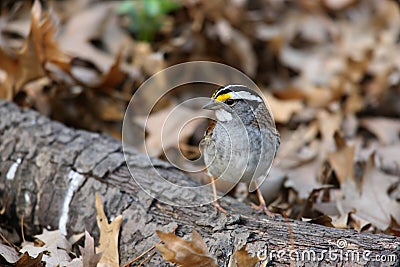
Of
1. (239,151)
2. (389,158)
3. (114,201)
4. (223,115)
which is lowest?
(389,158)

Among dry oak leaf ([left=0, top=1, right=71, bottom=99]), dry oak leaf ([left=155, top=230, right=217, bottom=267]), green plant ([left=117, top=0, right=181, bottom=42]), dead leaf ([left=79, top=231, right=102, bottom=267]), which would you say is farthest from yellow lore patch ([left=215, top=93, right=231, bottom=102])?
green plant ([left=117, top=0, right=181, bottom=42])

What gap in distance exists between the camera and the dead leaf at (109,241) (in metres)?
3.34

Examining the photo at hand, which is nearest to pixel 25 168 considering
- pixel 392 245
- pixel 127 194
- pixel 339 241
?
pixel 127 194

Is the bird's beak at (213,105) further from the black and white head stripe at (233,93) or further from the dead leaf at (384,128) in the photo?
the dead leaf at (384,128)

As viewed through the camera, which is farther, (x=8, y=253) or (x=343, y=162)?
(x=343, y=162)

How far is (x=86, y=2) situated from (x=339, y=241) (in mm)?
5032

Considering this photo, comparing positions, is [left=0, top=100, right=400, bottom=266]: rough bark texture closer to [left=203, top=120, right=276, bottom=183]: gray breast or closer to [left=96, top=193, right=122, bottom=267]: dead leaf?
[left=96, top=193, right=122, bottom=267]: dead leaf

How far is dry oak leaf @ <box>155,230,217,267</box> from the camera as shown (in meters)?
2.92

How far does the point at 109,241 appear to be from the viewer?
11.1 ft

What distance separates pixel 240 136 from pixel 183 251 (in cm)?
84

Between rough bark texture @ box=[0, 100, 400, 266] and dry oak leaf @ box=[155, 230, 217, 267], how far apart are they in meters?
0.17

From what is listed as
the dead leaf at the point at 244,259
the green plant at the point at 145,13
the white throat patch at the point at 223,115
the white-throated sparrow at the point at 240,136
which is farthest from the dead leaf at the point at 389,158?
the green plant at the point at 145,13

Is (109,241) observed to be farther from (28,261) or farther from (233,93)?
(233,93)

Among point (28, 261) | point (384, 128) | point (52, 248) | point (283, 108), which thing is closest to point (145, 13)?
point (283, 108)
